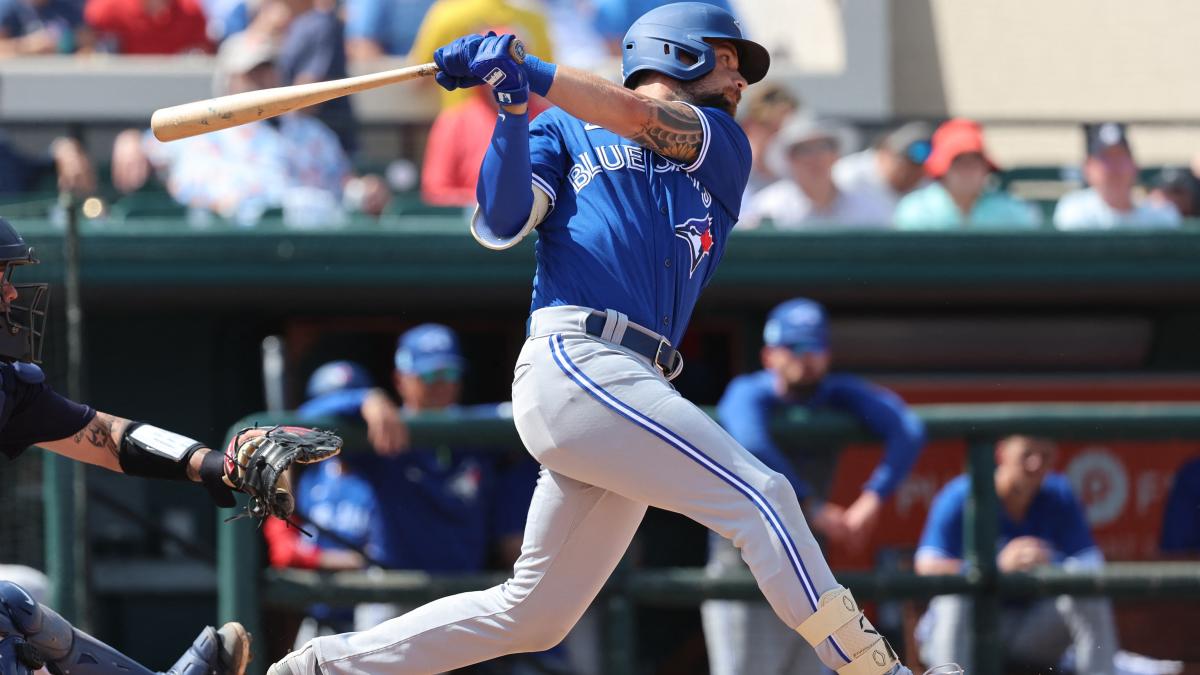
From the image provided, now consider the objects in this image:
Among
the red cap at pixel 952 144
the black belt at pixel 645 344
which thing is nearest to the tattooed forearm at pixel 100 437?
the black belt at pixel 645 344

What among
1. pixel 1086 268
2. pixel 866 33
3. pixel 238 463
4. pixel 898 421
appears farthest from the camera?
pixel 866 33

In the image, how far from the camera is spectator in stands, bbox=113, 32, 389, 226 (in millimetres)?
7000

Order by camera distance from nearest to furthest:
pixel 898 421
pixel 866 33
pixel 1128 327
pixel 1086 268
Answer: pixel 898 421 → pixel 1086 268 → pixel 1128 327 → pixel 866 33

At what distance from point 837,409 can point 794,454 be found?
0.70 ft

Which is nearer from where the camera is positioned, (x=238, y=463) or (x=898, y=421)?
(x=238, y=463)

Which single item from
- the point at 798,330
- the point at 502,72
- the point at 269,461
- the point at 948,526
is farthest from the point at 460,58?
the point at 948,526

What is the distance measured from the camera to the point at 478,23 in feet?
24.9

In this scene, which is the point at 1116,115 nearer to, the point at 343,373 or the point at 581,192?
the point at 343,373

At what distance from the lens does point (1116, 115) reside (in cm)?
951

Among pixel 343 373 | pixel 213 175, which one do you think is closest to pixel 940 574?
pixel 343 373

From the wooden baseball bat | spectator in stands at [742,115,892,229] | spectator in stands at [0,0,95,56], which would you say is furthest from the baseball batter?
spectator in stands at [0,0,95,56]

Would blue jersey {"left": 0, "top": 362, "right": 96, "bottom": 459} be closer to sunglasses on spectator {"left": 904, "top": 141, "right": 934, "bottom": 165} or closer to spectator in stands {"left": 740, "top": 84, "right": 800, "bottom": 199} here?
spectator in stands {"left": 740, "top": 84, "right": 800, "bottom": 199}

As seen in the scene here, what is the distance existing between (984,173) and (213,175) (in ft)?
9.99

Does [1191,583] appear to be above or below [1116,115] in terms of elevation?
below
